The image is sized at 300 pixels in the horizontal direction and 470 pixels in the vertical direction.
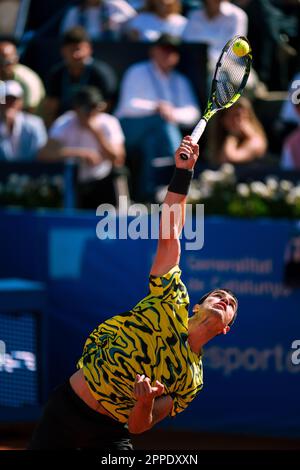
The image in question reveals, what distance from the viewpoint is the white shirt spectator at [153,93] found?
980 centimetres

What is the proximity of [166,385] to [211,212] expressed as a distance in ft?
12.0

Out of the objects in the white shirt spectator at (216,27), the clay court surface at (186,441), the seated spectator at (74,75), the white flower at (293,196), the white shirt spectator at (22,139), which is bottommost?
the clay court surface at (186,441)

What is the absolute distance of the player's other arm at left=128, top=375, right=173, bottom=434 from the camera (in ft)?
15.1

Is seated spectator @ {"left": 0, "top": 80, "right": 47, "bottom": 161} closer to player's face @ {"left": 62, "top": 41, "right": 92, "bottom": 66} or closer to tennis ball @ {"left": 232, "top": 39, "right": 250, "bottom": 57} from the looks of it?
player's face @ {"left": 62, "top": 41, "right": 92, "bottom": 66}

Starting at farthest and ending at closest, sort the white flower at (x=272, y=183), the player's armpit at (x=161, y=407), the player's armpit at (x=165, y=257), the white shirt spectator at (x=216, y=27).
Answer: the white shirt spectator at (x=216, y=27)
the white flower at (x=272, y=183)
the player's armpit at (x=165, y=257)
the player's armpit at (x=161, y=407)

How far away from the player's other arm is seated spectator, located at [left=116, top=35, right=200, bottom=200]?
4640mm

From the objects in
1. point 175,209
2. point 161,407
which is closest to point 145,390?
point 161,407

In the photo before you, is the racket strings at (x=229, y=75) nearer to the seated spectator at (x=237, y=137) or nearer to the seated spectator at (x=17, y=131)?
the seated spectator at (x=237, y=137)

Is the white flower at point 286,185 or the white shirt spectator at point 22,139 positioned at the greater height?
the white shirt spectator at point 22,139

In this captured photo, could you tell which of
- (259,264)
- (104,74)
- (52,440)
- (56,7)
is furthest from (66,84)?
(52,440)

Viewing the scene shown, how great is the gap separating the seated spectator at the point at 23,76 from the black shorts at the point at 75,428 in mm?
5559

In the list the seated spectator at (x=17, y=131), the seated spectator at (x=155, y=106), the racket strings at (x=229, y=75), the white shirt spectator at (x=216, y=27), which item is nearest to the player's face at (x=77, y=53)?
the seated spectator at (x=155, y=106)

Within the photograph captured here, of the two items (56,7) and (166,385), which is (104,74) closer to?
(56,7)

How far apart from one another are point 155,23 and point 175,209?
5.99m
